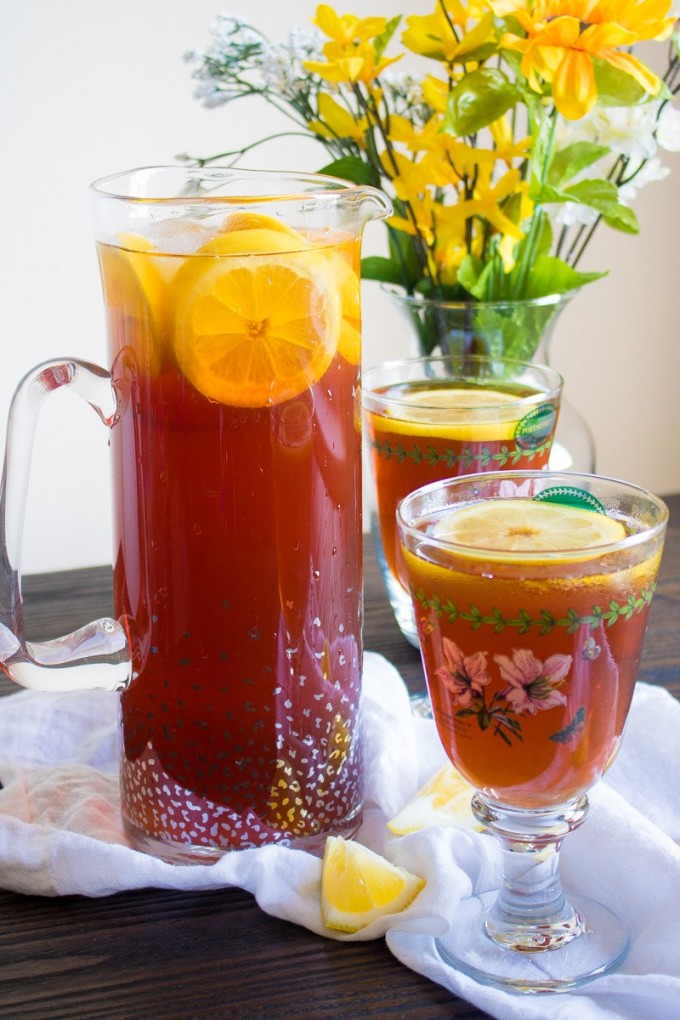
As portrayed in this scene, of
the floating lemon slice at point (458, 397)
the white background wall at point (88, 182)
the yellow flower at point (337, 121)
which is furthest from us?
the white background wall at point (88, 182)

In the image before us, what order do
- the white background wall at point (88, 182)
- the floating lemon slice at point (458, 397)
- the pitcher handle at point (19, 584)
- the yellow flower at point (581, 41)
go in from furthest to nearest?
the white background wall at point (88, 182) → the floating lemon slice at point (458, 397) → the yellow flower at point (581, 41) → the pitcher handle at point (19, 584)

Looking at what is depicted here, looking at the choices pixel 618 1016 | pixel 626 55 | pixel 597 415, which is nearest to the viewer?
pixel 618 1016

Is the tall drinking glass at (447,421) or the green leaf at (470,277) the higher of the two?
the green leaf at (470,277)

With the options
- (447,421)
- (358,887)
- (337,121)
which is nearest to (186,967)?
(358,887)

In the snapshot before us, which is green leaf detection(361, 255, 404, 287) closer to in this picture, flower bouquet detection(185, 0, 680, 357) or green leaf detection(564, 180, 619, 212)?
flower bouquet detection(185, 0, 680, 357)

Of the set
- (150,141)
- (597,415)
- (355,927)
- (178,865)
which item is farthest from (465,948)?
(597,415)

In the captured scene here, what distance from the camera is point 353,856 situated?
0.77 metres

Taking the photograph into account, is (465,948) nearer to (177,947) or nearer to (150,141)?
(177,947)

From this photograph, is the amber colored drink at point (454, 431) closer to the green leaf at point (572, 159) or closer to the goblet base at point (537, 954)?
the green leaf at point (572, 159)

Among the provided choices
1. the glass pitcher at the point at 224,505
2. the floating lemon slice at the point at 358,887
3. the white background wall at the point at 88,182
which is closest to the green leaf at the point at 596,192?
the glass pitcher at the point at 224,505

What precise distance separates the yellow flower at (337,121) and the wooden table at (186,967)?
670 mm

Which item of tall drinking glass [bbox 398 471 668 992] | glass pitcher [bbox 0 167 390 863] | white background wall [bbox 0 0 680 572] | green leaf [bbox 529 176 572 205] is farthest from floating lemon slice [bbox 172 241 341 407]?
white background wall [bbox 0 0 680 572]

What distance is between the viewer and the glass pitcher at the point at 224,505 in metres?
0.75

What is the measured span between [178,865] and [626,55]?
0.65m
